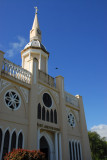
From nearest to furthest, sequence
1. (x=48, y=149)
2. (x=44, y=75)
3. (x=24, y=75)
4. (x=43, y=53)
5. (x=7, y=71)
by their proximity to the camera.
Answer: (x=7, y=71)
(x=24, y=75)
(x=48, y=149)
(x=44, y=75)
(x=43, y=53)

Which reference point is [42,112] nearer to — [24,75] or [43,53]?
[24,75]

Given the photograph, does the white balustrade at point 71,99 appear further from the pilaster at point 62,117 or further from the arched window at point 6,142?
the arched window at point 6,142

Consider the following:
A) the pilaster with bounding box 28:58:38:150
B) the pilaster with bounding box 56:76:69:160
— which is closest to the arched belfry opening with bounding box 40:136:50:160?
the pilaster with bounding box 56:76:69:160

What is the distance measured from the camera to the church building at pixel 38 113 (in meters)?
13.2

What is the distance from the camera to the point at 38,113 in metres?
15.7

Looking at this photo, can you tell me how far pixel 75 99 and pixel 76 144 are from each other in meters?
5.86

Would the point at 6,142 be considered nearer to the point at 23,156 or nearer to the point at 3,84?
the point at 23,156

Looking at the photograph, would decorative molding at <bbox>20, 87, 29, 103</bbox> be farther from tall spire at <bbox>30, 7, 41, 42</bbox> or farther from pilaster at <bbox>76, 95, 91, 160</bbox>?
tall spire at <bbox>30, 7, 41, 42</bbox>

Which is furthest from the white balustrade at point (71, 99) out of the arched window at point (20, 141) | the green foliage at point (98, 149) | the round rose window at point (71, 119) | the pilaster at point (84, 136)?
the green foliage at point (98, 149)

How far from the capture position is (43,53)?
21859 millimetres

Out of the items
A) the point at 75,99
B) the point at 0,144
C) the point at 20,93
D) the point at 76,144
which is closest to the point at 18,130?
the point at 0,144

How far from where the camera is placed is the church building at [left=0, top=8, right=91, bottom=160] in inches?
518

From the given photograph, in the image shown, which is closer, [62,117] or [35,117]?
[35,117]

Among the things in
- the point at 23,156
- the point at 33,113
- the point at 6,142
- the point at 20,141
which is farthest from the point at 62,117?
the point at 23,156
